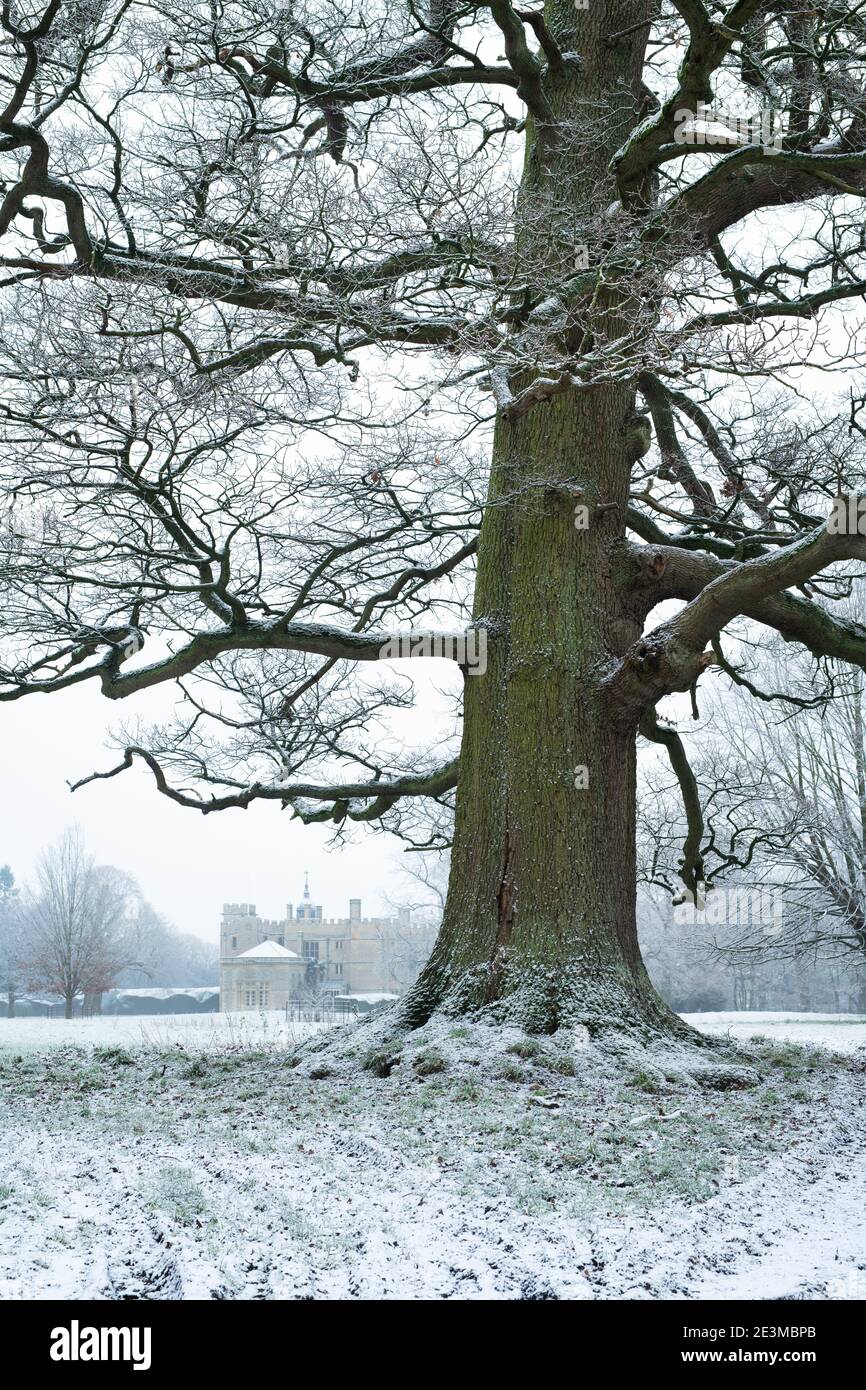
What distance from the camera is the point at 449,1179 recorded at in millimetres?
4309

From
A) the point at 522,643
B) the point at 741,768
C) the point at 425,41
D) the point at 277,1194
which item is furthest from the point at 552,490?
the point at 741,768

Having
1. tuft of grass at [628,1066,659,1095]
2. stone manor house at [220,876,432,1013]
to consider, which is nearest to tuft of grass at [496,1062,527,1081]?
tuft of grass at [628,1066,659,1095]

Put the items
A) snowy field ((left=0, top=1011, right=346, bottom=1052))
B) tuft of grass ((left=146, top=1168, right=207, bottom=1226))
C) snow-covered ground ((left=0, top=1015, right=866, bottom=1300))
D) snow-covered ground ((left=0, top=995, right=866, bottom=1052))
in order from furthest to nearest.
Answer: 1. snow-covered ground ((left=0, top=995, right=866, bottom=1052))
2. snowy field ((left=0, top=1011, right=346, bottom=1052))
3. tuft of grass ((left=146, top=1168, right=207, bottom=1226))
4. snow-covered ground ((left=0, top=1015, right=866, bottom=1300))

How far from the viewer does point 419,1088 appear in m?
5.86

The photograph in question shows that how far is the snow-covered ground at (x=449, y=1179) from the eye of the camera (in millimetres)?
3359

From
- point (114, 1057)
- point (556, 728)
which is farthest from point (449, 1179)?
point (114, 1057)

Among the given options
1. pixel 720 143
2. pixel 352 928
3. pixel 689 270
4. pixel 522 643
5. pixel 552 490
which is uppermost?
pixel 720 143

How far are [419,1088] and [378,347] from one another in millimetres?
4088

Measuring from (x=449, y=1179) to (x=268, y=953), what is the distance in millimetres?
39206

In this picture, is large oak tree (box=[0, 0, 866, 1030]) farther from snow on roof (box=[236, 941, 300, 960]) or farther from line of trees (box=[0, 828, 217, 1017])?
snow on roof (box=[236, 941, 300, 960])

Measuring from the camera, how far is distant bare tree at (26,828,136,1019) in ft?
82.9

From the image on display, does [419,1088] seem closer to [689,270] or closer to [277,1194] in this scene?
[277,1194]

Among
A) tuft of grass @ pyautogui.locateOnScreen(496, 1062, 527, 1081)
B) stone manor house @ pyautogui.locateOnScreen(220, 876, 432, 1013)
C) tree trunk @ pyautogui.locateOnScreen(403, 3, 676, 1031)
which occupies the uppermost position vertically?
tree trunk @ pyautogui.locateOnScreen(403, 3, 676, 1031)
